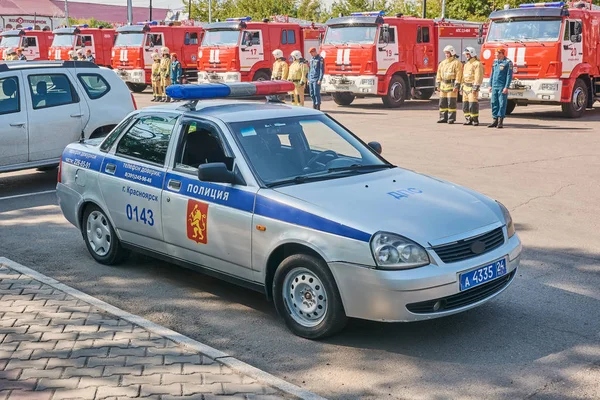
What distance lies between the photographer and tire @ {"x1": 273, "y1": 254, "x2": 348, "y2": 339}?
202 inches

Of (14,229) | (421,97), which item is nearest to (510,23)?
(421,97)

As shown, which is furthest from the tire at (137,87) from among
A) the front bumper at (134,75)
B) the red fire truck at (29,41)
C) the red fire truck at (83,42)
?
the red fire truck at (29,41)

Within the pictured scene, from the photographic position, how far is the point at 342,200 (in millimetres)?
5379

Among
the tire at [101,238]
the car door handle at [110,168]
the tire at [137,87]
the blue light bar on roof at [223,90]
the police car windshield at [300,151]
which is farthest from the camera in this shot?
the tire at [137,87]

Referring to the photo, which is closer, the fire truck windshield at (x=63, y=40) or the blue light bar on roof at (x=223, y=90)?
the blue light bar on roof at (x=223, y=90)

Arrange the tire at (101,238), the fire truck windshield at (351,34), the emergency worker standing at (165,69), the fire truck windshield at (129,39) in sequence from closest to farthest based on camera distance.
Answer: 1. the tire at (101,238)
2. the fire truck windshield at (351,34)
3. the emergency worker standing at (165,69)
4. the fire truck windshield at (129,39)

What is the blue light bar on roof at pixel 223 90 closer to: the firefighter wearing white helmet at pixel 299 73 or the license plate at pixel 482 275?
the license plate at pixel 482 275

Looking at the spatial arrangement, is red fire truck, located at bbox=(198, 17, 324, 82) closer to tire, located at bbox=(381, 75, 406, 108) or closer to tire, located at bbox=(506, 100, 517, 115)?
tire, located at bbox=(381, 75, 406, 108)

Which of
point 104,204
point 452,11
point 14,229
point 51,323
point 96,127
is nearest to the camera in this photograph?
point 51,323

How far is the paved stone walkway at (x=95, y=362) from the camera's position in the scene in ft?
14.8

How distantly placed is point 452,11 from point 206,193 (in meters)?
42.2

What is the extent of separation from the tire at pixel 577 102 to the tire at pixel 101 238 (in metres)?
15.8

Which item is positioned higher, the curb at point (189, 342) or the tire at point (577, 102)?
the tire at point (577, 102)

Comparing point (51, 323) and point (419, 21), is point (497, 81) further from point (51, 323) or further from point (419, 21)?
point (51, 323)
